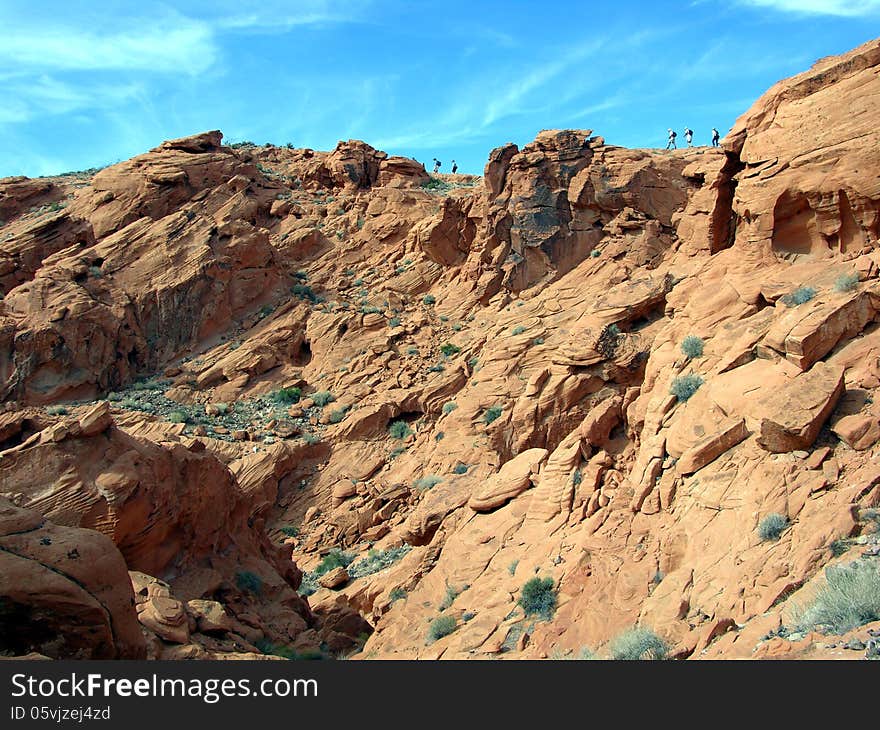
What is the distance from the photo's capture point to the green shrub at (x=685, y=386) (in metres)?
14.6

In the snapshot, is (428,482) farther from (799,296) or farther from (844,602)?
(844,602)

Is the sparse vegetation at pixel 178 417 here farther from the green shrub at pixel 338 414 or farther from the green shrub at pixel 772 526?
the green shrub at pixel 772 526

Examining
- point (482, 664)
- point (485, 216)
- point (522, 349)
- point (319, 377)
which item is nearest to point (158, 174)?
point (319, 377)

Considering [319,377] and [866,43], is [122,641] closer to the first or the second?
[866,43]

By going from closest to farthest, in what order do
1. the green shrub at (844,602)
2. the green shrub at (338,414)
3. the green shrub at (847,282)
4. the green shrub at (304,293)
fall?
the green shrub at (844,602) < the green shrub at (847,282) < the green shrub at (338,414) < the green shrub at (304,293)

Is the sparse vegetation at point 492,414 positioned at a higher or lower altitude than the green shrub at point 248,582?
higher

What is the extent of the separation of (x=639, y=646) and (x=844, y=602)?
3.01 meters

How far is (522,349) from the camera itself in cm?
2905

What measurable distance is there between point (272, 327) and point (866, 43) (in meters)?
25.6

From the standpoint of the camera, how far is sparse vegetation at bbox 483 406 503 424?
88.4ft

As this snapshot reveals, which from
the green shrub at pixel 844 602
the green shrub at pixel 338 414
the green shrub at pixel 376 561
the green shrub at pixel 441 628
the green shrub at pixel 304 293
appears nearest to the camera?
the green shrub at pixel 844 602

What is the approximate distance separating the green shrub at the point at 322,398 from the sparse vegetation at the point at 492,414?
7.35m

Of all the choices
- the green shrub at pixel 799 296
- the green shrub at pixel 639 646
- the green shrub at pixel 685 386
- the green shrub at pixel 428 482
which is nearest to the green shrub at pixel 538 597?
the green shrub at pixel 639 646

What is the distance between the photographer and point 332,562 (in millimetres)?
23172
